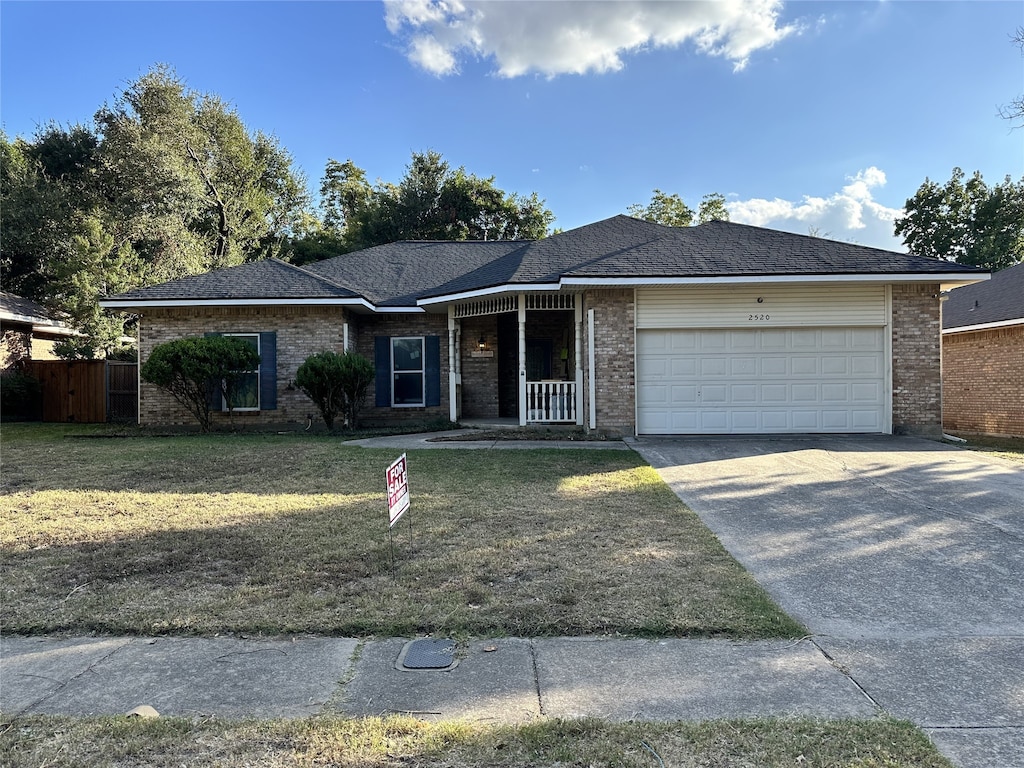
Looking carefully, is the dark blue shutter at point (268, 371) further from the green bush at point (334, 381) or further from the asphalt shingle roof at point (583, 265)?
the asphalt shingle roof at point (583, 265)

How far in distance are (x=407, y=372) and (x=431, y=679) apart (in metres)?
12.3

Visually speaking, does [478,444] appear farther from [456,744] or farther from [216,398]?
[456,744]

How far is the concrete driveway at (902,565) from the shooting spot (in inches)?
105

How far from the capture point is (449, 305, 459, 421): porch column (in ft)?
45.5

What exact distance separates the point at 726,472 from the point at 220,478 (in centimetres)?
707

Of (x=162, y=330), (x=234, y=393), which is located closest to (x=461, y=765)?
(x=234, y=393)

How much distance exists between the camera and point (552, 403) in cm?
1252

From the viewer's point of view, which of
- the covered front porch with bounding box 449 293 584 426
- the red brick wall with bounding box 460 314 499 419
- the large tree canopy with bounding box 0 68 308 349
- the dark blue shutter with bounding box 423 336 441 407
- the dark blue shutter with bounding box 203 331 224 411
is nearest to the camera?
the dark blue shutter with bounding box 203 331 224 411

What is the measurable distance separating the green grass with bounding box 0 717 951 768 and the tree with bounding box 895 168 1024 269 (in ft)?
120

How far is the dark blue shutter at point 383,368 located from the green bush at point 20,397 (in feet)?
34.9

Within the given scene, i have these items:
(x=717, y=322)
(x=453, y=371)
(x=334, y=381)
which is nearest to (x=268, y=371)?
(x=334, y=381)

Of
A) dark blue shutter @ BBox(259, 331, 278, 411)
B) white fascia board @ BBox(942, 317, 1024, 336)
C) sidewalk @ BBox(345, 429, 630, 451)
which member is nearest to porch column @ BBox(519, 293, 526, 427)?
sidewalk @ BBox(345, 429, 630, 451)

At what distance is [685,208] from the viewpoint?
36.7 meters

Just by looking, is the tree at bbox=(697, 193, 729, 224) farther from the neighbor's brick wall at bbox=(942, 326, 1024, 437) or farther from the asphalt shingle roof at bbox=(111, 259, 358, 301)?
the asphalt shingle roof at bbox=(111, 259, 358, 301)
